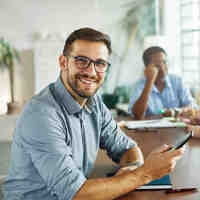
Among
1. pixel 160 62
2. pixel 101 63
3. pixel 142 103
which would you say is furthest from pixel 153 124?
pixel 101 63

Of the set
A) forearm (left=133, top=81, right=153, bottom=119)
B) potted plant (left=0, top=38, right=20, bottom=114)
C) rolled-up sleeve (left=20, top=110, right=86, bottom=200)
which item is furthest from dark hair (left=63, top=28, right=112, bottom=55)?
potted plant (left=0, top=38, right=20, bottom=114)

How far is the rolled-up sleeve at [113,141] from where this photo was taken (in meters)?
1.49

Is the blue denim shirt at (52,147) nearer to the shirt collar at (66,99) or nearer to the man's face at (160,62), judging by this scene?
the shirt collar at (66,99)

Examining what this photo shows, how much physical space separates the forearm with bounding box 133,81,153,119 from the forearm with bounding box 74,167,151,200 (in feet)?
4.82

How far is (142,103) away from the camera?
103 inches

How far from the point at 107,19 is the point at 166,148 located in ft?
14.7

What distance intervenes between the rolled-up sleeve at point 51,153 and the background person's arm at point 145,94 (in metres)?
1.49

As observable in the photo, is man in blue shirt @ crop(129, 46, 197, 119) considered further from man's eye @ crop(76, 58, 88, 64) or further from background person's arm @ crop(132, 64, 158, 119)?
man's eye @ crop(76, 58, 88, 64)

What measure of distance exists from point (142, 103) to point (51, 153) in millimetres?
1682

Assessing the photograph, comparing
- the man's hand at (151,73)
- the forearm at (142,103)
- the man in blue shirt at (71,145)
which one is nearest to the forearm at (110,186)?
the man in blue shirt at (71,145)

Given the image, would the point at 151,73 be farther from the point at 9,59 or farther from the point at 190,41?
the point at 9,59

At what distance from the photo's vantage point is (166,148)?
1.20 m

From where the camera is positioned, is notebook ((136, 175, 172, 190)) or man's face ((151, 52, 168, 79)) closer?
notebook ((136, 175, 172, 190))

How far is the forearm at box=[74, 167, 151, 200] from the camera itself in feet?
3.22
